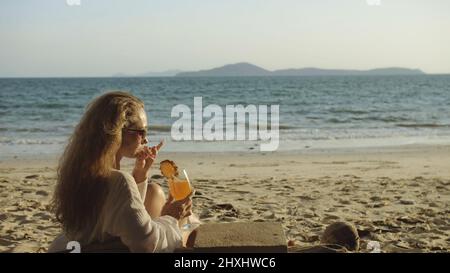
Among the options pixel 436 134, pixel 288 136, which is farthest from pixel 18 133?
pixel 436 134

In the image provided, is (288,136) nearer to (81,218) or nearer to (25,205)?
(25,205)

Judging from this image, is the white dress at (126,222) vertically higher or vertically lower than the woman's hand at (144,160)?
lower

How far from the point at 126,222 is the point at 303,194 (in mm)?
4322

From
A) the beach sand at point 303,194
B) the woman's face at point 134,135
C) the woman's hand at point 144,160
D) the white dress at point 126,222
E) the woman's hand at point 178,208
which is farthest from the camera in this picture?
the beach sand at point 303,194

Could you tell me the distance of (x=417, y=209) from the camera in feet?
19.2

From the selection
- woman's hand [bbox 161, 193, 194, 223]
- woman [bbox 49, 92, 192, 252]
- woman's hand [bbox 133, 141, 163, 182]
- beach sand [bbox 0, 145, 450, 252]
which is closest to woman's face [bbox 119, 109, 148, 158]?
woman [bbox 49, 92, 192, 252]

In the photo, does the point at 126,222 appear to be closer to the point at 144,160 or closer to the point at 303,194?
the point at 144,160

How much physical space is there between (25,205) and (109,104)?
385 centimetres

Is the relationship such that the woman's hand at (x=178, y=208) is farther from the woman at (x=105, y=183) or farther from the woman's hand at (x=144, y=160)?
the woman at (x=105, y=183)

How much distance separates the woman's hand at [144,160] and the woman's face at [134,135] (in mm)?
145

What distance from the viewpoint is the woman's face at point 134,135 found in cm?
276

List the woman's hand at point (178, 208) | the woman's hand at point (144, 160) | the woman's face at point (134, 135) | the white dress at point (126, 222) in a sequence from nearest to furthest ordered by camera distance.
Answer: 1. the white dress at point (126, 222)
2. the woman's face at point (134, 135)
3. the woman's hand at point (144, 160)
4. the woman's hand at point (178, 208)

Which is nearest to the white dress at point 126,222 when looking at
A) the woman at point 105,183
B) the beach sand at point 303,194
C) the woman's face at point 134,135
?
the woman at point 105,183

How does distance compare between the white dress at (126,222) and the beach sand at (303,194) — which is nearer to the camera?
the white dress at (126,222)
